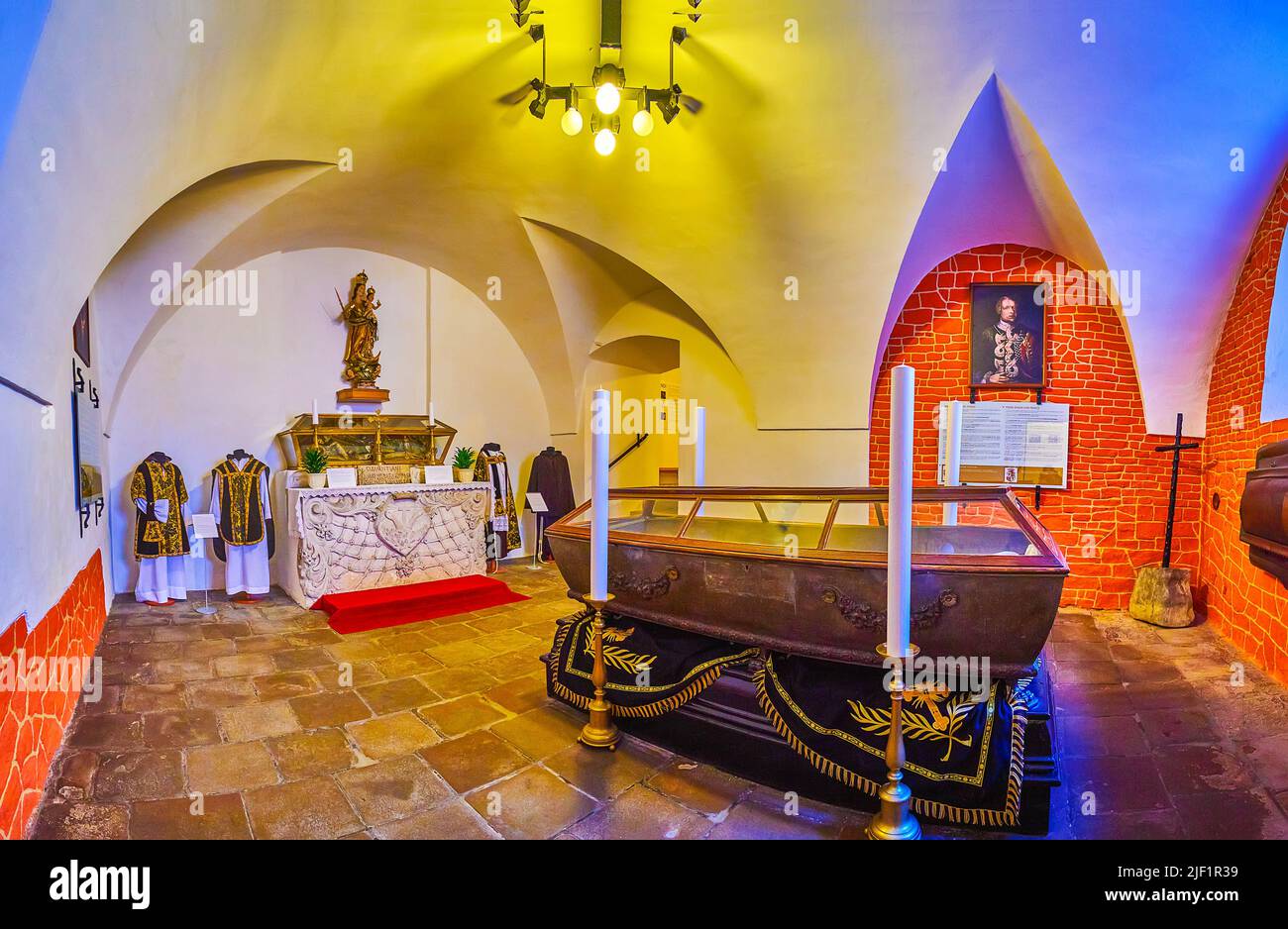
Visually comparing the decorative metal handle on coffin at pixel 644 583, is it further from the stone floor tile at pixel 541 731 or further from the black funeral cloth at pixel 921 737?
the stone floor tile at pixel 541 731

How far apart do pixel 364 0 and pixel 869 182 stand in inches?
134

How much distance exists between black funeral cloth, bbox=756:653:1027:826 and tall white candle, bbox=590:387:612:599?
735 millimetres

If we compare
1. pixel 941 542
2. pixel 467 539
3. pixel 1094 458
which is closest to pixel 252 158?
pixel 467 539

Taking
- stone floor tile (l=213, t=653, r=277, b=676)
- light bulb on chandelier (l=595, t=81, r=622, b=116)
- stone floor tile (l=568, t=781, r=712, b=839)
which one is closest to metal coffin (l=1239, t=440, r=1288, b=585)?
stone floor tile (l=568, t=781, r=712, b=839)

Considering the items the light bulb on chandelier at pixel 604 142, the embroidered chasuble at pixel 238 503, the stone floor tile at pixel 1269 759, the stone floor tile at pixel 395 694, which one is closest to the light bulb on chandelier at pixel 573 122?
the light bulb on chandelier at pixel 604 142

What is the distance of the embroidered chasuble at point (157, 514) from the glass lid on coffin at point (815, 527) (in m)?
4.21

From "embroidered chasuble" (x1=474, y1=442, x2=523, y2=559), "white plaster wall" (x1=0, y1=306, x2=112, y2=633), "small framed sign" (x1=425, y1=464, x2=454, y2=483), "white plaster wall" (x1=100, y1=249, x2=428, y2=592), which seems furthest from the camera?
"embroidered chasuble" (x1=474, y1=442, x2=523, y2=559)

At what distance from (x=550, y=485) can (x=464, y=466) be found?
1.24 metres

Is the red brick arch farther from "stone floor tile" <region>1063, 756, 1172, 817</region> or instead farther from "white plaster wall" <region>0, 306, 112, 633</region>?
"white plaster wall" <region>0, 306, 112, 633</region>

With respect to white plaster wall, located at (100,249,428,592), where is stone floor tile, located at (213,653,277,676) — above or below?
below

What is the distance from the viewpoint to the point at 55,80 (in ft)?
6.38

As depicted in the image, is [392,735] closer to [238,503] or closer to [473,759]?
[473,759]

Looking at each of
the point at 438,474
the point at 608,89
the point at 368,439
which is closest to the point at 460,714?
the point at 608,89

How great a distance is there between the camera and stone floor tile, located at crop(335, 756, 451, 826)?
2.22 metres
